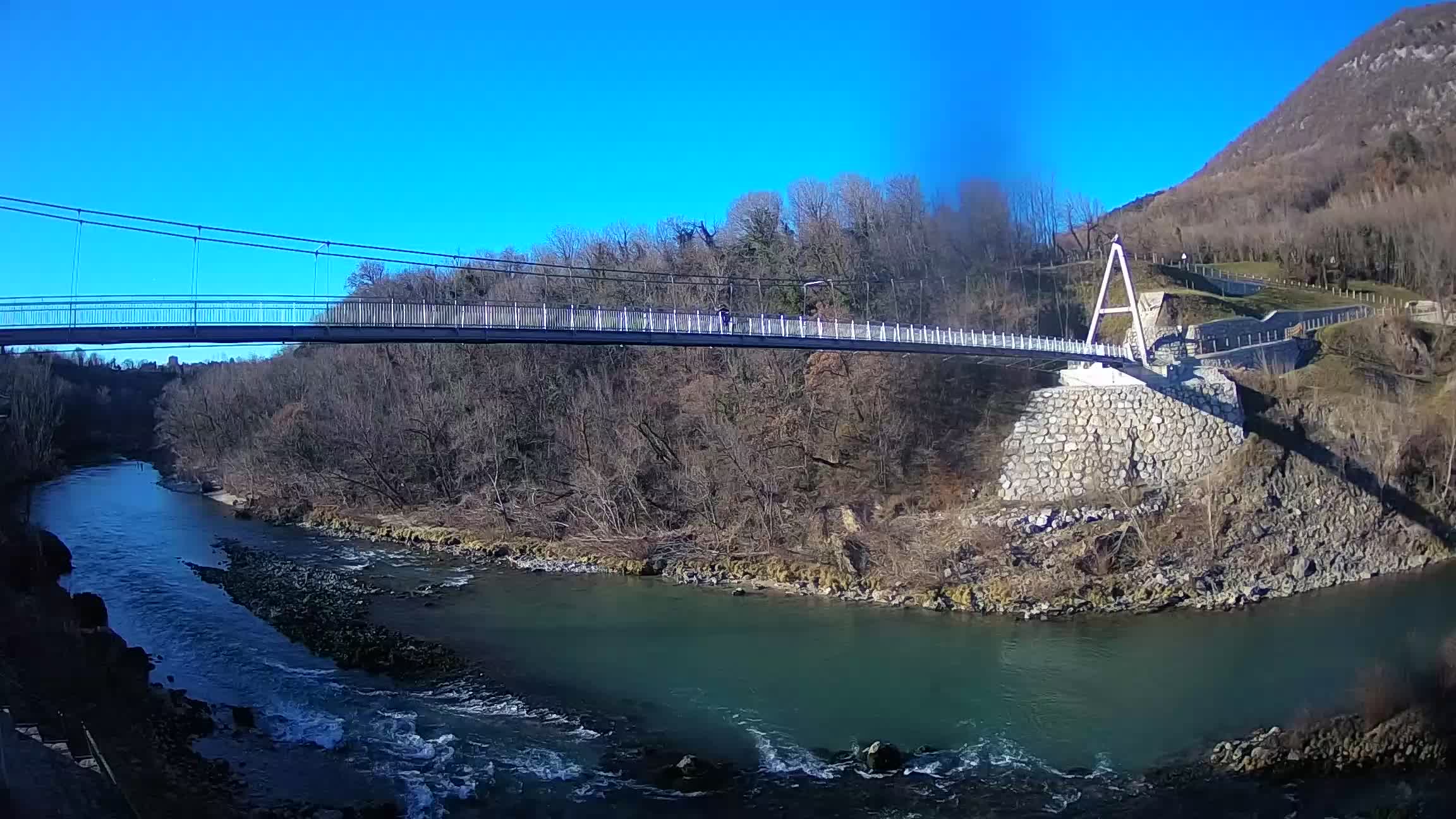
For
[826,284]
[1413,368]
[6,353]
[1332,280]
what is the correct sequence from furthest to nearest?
[1332,280] < [6,353] < [826,284] < [1413,368]

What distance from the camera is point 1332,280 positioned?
3681cm

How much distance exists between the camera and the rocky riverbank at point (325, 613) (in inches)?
510

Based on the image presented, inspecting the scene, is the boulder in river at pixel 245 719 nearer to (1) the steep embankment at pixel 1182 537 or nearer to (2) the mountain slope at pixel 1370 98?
(1) the steep embankment at pixel 1182 537

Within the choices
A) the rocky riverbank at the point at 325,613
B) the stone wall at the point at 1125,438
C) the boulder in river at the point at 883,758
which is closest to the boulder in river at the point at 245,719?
the rocky riverbank at the point at 325,613

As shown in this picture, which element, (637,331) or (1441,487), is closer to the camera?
(637,331)

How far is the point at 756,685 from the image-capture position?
1215 cm

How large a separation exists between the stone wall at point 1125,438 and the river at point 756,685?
4.21 m

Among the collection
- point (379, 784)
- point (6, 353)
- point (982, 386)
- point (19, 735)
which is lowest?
point (379, 784)

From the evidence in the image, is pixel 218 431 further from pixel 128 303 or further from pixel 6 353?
pixel 128 303

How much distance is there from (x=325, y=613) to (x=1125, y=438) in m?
17.4

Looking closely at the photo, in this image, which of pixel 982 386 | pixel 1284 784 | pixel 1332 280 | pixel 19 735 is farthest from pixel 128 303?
pixel 1332 280

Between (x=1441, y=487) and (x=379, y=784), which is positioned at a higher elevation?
(x=1441, y=487)

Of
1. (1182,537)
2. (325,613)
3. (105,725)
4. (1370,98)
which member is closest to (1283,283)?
(1182,537)

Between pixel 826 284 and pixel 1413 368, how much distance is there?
16.9m
